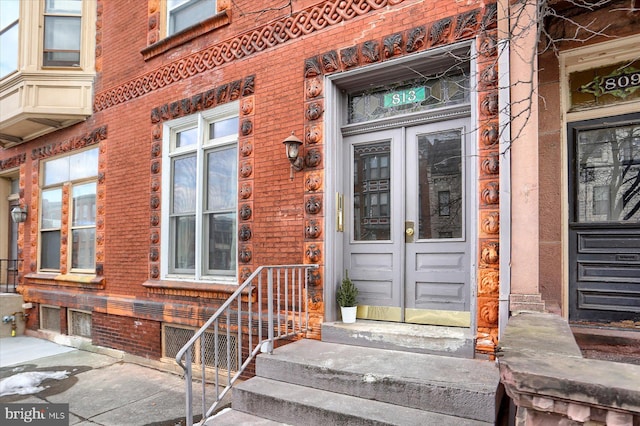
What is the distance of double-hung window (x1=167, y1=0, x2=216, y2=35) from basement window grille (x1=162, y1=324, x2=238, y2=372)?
4651 mm

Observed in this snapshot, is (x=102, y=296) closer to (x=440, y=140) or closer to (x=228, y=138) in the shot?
(x=228, y=138)

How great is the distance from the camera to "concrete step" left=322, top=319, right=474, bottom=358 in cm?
383

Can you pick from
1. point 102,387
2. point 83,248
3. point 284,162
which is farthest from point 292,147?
point 83,248

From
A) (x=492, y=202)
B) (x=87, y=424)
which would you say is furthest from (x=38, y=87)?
(x=492, y=202)

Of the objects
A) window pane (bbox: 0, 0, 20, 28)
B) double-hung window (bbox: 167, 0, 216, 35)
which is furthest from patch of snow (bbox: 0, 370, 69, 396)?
window pane (bbox: 0, 0, 20, 28)

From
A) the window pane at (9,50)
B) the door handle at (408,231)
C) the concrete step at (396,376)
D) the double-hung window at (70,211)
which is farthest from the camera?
the window pane at (9,50)

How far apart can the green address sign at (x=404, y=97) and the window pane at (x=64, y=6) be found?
6.86m

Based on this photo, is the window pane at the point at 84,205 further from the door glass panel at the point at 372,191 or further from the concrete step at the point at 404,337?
the concrete step at the point at 404,337

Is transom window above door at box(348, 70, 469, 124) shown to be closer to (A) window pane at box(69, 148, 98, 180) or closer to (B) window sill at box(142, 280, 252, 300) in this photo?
(B) window sill at box(142, 280, 252, 300)

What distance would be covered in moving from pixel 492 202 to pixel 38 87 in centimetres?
843

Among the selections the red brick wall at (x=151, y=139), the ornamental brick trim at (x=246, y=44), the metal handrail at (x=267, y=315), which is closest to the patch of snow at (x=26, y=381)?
the red brick wall at (x=151, y=139)

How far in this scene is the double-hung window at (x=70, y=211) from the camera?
7973 millimetres

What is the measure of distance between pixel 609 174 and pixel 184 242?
5520mm

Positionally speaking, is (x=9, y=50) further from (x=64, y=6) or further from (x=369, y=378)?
(x=369, y=378)
